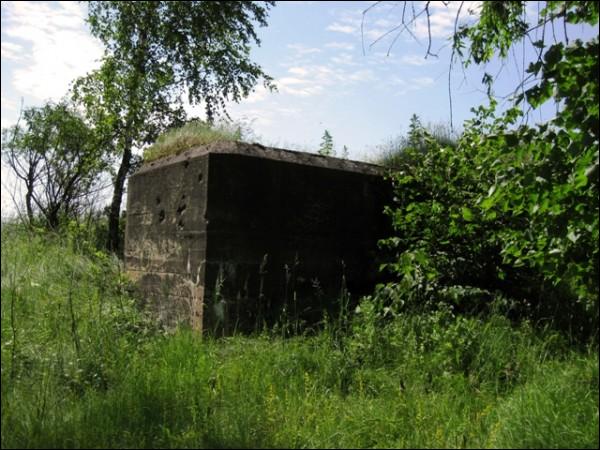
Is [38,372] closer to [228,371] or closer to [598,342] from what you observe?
[228,371]

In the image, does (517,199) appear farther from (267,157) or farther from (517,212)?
(267,157)

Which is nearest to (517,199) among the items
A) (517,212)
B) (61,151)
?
(517,212)

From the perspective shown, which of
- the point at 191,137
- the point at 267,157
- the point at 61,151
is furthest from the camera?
the point at 61,151

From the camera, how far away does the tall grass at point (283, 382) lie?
3309mm

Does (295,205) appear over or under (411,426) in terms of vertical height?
over

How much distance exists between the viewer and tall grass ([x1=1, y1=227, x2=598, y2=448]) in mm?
3309

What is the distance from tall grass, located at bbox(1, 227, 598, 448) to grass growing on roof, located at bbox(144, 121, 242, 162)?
196 centimetres

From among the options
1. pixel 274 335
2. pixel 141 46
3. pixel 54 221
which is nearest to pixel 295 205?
pixel 274 335

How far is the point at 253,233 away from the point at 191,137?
165 cm

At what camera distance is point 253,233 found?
566 centimetres

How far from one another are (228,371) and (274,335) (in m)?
1.04

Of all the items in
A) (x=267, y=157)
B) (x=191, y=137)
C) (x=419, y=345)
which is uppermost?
(x=191, y=137)

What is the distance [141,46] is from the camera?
16.6 m

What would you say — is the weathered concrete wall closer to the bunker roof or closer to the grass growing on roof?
the bunker roof
